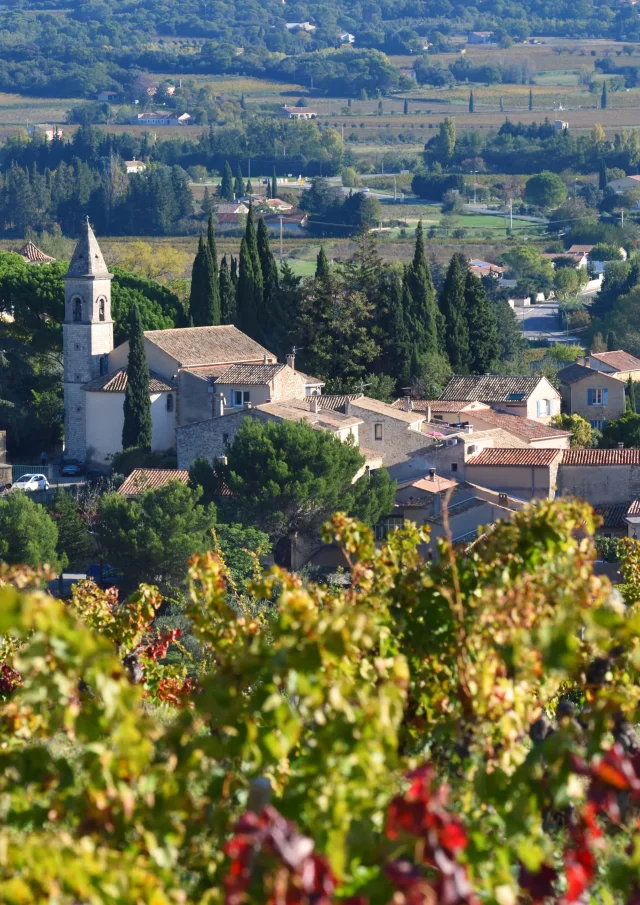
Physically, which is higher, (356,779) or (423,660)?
(356,779)

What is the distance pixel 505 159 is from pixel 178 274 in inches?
2618

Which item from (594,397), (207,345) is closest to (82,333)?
(207,345)

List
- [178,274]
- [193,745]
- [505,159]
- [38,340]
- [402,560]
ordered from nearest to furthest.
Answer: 1. [193,745]
2. [402,560]
3. [38,340]
4. [178,274]
5. [505,159]

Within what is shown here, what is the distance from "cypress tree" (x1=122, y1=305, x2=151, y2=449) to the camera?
42.5 m

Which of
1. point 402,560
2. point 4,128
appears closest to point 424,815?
point 402,560

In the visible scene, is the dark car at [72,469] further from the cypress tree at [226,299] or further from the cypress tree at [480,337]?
the cypress tree at [480,337]

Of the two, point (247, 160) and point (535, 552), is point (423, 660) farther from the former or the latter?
point (247, 160)

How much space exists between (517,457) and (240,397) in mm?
7768

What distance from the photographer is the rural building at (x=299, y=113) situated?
17350 centimetres

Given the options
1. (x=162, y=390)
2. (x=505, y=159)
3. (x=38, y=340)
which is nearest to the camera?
(x=162, y=390)

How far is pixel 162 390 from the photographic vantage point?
43688 millimetres

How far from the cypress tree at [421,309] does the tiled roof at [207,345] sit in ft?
13.5

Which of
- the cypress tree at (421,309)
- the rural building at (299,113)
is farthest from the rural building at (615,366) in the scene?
the rural building at (299,113)

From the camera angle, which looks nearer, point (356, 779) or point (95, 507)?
point (356, 779)
